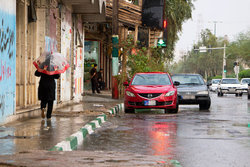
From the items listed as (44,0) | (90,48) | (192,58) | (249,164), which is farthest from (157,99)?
(192,58)

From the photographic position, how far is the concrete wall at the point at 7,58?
1149 centimetres

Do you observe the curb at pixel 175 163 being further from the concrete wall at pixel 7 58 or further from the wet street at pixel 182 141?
the concrete wall at pixel 7 58

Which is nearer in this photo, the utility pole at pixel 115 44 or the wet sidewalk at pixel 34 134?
the wet sidewalk at pixel 34 134

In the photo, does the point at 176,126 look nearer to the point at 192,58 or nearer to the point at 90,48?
the point at 90,48

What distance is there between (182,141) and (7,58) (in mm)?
4940

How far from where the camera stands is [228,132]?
1131 cm

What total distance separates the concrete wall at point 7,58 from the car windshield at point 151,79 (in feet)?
22.9

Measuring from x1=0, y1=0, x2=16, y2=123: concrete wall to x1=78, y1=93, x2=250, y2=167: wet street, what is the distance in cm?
236

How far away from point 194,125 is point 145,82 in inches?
223

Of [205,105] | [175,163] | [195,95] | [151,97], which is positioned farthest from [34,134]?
[205,105]

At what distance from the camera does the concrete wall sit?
11.5 metres

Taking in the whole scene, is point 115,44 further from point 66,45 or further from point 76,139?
point 76,139

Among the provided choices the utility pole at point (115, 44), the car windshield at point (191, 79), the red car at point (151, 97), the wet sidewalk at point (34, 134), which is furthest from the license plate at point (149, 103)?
the utility pole at point (115, 44)

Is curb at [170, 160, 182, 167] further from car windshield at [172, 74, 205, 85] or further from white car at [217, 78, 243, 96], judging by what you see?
white car at [217, 78, 243, 96]
